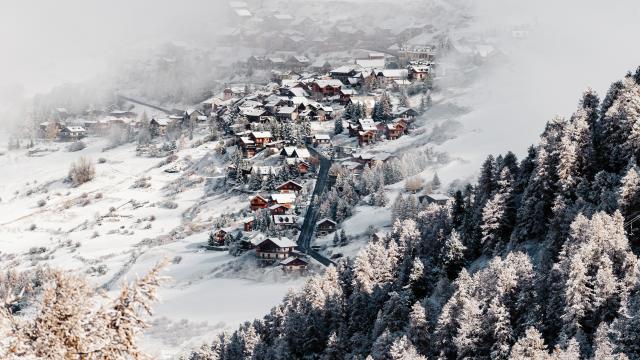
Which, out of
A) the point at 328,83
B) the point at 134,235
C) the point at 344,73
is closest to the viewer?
the point at 134,235

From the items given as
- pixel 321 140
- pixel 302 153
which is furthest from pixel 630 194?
→ pixel 321 140

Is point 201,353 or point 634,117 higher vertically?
point 634,117

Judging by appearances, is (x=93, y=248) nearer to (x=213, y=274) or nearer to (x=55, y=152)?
(x=213, y=274)

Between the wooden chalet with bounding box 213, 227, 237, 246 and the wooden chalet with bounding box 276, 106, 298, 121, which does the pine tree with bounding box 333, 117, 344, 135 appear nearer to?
the wooden chalet with bounding box 276, 106, 298, 121

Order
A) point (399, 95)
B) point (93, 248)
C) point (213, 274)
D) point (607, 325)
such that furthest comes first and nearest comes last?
point (399, 95), point (93, 248), point (213, 274), point (607, 325)

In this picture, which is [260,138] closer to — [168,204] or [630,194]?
[168,204]

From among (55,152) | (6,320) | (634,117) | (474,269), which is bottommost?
(55,152)

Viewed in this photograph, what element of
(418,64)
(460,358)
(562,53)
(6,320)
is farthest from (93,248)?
(562,53)
